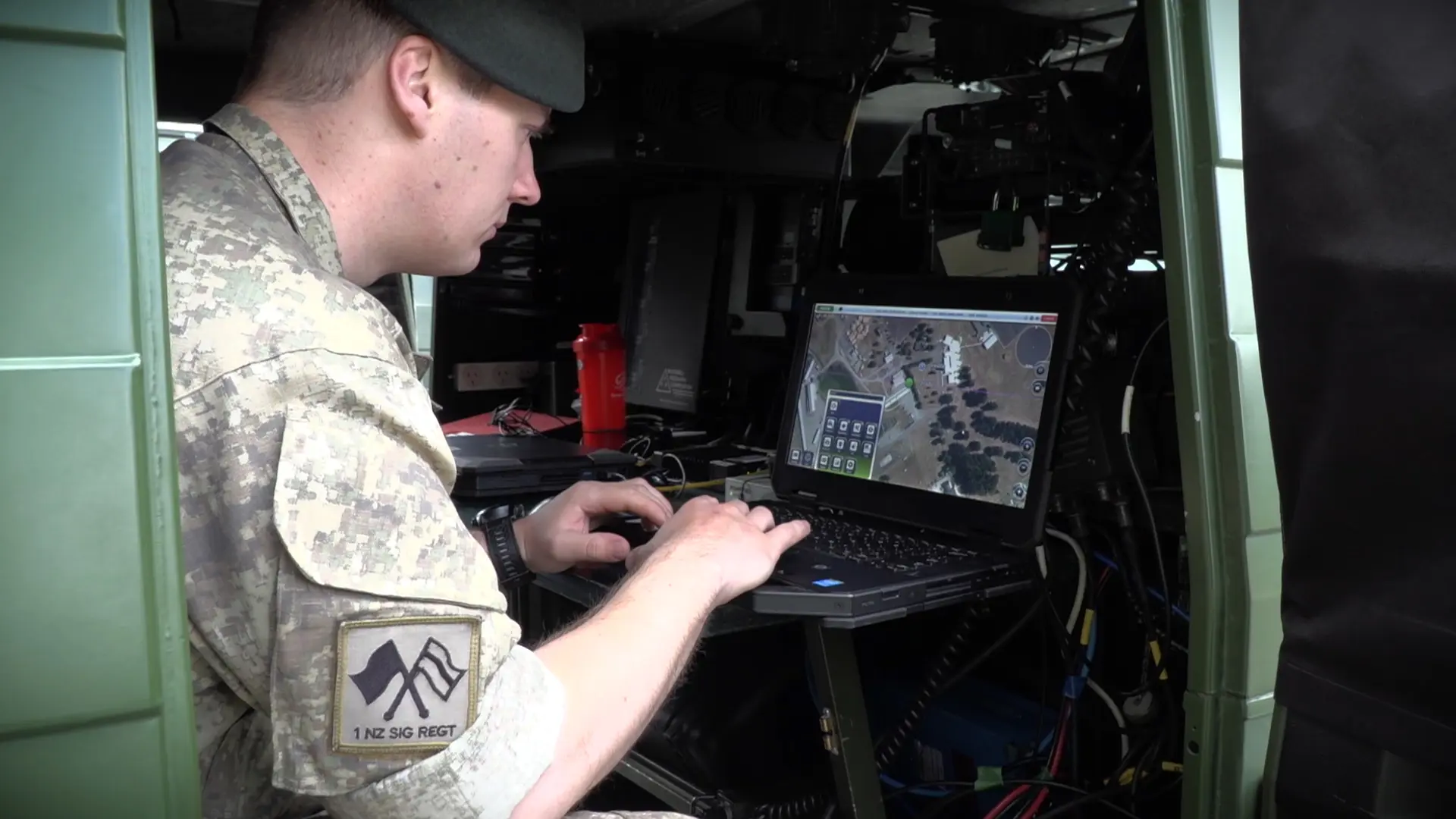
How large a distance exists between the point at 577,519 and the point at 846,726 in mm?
422

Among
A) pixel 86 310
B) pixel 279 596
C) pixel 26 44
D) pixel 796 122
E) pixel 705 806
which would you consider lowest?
pixel 705 806

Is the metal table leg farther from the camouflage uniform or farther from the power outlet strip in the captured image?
the power outlet strip

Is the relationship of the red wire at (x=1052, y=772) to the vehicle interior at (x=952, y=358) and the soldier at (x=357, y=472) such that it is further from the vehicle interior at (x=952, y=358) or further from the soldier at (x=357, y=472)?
the soldier at (x=357, y=472)

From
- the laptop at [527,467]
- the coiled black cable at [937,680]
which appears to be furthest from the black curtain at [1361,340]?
the laptop at [527,467]

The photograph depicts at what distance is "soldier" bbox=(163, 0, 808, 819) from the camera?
77cm

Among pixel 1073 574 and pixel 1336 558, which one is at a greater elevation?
pixel 1336 558

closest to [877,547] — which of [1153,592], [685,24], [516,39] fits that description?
[1153,592]

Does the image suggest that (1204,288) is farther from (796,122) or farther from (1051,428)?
(796,122)

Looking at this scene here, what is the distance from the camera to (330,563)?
2.49 feet

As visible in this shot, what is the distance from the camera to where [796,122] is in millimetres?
1969

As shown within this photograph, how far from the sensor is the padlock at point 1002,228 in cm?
163

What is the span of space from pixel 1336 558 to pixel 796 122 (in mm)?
1386

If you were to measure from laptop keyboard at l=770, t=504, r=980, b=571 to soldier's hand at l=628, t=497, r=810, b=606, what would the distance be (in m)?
0.08

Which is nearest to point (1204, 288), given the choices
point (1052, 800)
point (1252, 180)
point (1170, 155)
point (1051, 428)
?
point (1170, 155)
